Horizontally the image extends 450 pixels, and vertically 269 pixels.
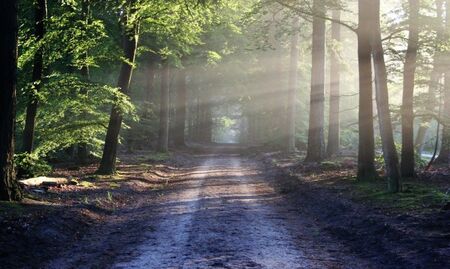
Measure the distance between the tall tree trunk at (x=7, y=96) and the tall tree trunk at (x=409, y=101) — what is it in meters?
12.9

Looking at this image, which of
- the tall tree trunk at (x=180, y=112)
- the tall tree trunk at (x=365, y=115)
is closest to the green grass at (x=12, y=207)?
the tall tree trunk at (x=365, y=115)

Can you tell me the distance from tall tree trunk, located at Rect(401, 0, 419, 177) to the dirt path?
5.68 metres

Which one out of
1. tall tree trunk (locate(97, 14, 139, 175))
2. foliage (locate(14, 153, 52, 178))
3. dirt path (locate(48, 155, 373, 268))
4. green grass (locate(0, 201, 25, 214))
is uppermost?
tall tree trunk (locate(97, 14, 139, 175))

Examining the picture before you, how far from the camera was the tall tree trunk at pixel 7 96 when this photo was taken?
9.71 m

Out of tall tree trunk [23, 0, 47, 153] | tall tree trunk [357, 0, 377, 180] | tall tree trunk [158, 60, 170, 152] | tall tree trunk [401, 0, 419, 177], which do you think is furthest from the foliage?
tall tree trunk [158, 60, 170, 152]

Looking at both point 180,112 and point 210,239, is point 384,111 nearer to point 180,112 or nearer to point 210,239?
point 210,239

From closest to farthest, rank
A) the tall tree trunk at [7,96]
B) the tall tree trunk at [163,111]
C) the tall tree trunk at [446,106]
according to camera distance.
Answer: the tall tree trunk at [7,96]
the tall tree trunk at [446,106]
the tall tree trunk at [163,111]

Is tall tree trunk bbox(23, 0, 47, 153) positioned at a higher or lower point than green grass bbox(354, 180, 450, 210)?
higher

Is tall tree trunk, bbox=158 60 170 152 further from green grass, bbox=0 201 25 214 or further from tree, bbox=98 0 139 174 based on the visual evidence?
green grass, bbox=0 201 25 214

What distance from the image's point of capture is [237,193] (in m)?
14.8

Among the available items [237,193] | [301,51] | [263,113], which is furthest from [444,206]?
[263,113]

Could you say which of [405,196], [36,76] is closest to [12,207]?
[36,76]

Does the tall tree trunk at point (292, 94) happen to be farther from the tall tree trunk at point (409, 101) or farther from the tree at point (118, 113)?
the tree at point (118, 113)

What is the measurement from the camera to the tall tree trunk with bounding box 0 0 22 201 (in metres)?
9.71
